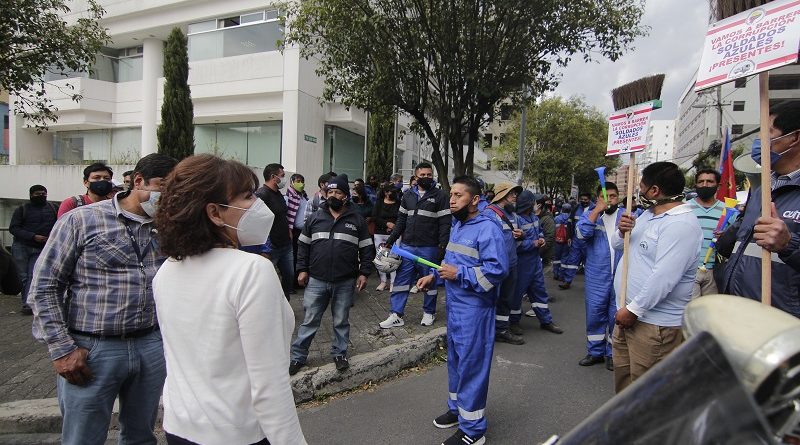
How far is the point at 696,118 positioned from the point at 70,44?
3556 inches

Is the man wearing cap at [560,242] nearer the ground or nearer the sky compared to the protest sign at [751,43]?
nearer the ground

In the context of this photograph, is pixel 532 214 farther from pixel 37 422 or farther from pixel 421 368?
pixel 37 422

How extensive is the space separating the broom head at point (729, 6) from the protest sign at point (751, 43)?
0.18 ft

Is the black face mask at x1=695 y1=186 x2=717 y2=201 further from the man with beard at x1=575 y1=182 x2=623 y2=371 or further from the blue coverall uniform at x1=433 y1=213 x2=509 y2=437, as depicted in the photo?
the blue coverall uniform at x1=433 y1=213 x2=509 y2=437

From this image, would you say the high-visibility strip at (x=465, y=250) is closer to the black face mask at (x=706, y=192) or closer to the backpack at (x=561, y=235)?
the black face mask at (x=706, y=192)

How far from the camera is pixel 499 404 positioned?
12.8 feet

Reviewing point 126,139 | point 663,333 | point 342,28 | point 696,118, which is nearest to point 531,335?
point 663,333

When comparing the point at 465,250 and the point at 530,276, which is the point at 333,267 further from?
the point at 530,276

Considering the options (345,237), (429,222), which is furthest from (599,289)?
(345,237)

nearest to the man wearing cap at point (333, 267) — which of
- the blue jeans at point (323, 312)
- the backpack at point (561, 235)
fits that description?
the blue jeans at point (323, 312)

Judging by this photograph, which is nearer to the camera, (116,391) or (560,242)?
(116,391)

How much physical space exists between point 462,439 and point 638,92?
328cm

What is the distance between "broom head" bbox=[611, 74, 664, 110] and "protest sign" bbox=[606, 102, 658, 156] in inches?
2.4

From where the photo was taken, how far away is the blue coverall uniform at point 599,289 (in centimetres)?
493
